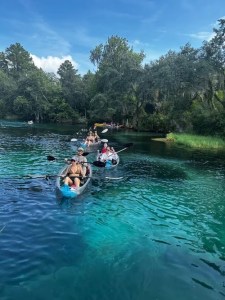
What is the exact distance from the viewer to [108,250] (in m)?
10.4

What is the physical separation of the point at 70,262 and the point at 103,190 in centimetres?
830

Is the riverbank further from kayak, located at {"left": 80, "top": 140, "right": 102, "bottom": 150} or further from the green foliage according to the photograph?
kayak, located at {"left": 80, "top": 140, "right": 102, "bottom": 150}

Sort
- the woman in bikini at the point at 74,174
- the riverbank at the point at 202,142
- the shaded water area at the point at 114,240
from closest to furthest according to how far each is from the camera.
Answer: the shaded water area at the point at 114,240, the woman in bikini at the point at 74,174, the riverbank at the point at 202,142

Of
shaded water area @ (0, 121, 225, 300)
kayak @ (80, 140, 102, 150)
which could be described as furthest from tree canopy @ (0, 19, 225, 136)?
shaded water area @ (0, 121, 225, 300)

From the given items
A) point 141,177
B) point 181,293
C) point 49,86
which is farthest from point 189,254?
point 49,86

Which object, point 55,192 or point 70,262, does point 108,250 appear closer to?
point 70,262

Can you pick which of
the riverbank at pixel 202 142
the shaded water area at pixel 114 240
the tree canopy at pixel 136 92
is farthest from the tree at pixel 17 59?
the shaded water area at pixel 114 240

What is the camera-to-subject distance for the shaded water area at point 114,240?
836cm

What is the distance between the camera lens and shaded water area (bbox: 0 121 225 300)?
329 inches

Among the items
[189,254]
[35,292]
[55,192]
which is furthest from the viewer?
[55,192]

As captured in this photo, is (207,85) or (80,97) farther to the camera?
(80,97)

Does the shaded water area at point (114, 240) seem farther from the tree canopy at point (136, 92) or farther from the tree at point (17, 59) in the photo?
the tree at point (17, 59)

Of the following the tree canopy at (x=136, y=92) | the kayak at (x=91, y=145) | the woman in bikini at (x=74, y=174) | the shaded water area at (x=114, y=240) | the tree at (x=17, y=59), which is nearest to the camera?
the shaded water area at (x=114, y=240)

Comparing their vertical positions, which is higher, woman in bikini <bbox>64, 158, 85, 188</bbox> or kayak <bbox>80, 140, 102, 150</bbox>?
woman in bikini <bbox>64, 158, 85, 188</bbox>
